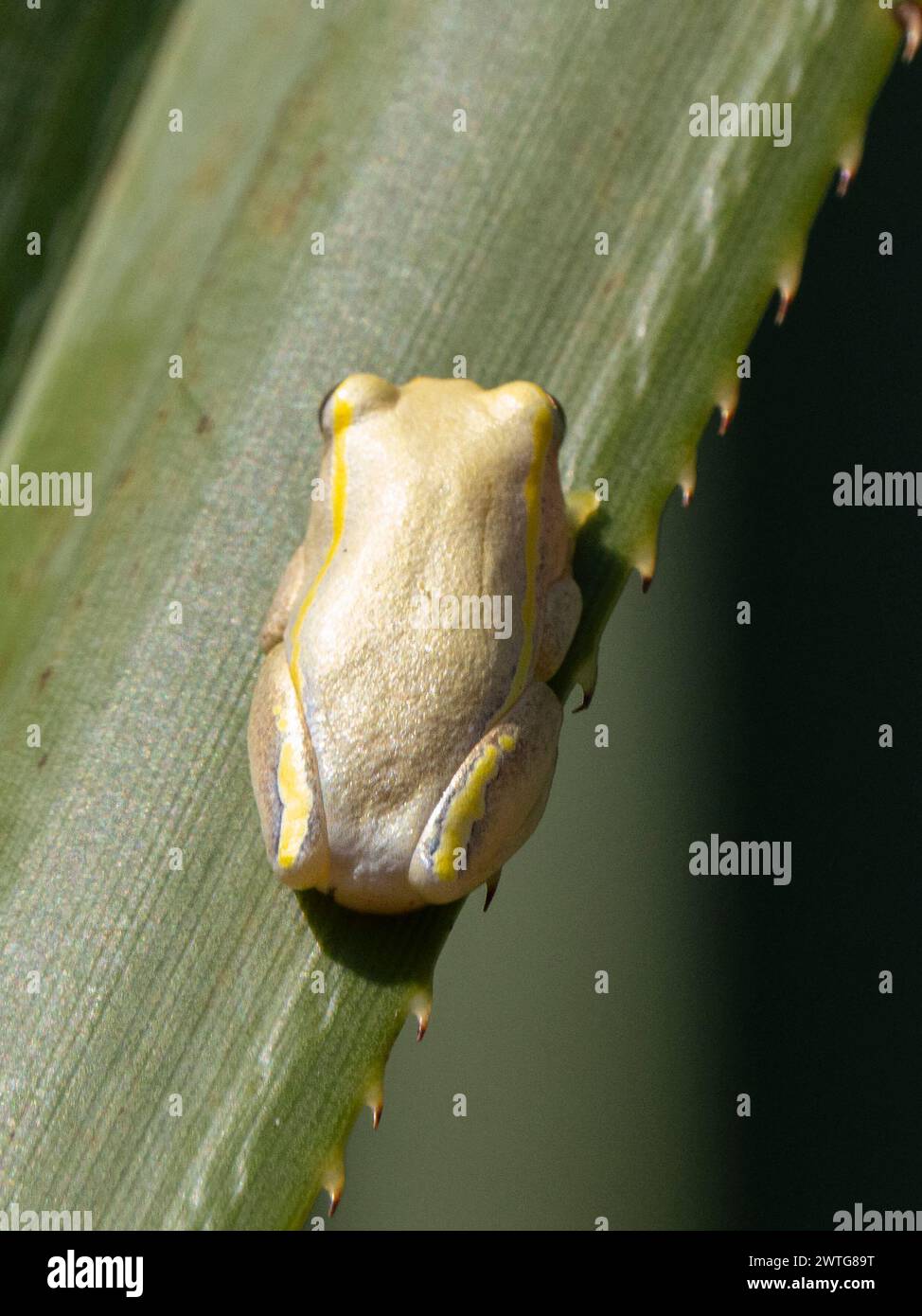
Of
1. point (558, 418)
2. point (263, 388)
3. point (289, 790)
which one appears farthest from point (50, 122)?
point (289, 790)

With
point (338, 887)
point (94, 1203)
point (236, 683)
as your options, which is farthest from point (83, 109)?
point (94, 1203)

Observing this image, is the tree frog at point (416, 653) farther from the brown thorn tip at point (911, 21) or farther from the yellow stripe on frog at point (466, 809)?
the brown thorn tip at point (911, 21)

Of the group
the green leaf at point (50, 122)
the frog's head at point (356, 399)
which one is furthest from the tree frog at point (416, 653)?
the green leaf at point (50, 122)

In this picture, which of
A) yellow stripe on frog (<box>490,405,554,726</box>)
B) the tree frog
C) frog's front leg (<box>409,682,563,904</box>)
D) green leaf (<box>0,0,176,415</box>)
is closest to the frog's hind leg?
the tree frog

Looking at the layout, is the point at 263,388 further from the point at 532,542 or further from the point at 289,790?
the point at 289,790

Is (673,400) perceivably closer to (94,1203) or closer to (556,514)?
(556,514)

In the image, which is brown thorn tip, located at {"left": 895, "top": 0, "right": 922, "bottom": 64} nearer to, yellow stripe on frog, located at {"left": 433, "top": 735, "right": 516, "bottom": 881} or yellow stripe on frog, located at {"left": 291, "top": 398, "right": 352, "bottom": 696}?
yellow stripe on frog, located at {"left": 291, "top": 398, "right": 352, "bottom": 696}

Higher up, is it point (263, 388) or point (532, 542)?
point (263, 388)
